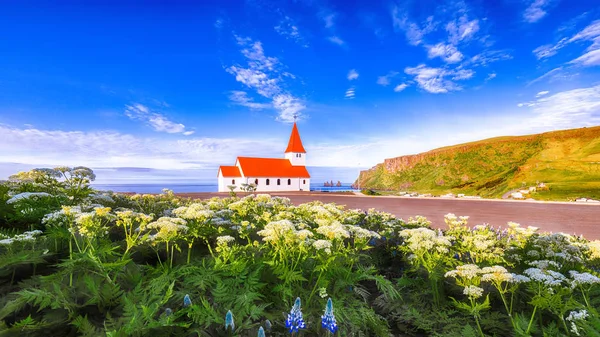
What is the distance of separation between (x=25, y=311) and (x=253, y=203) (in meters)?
4.51

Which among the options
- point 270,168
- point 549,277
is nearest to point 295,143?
point 270,168

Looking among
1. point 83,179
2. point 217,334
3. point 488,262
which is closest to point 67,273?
point 217,334

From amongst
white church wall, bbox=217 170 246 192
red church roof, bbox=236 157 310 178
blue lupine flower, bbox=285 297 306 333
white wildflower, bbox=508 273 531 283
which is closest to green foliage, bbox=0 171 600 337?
white wildflower, bbox=508 273 531 283

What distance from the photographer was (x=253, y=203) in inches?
275

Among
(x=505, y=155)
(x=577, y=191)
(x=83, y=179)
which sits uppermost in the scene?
(x=505, y=155)

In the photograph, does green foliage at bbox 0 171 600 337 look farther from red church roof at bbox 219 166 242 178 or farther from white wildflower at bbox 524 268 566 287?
red church roof at bbox 219 166 242 178

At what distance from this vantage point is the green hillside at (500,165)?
43625mm

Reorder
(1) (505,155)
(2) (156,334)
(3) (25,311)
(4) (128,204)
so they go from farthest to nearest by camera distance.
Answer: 1. (1) (505,155)
2. (4) (128,204)
3. (3) (25,311)
4. (2) (156,334)

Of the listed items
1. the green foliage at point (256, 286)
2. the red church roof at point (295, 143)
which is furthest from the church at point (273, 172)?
the green foliage at point (256, 286)

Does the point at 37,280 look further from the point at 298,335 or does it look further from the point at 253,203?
the point at 253,203

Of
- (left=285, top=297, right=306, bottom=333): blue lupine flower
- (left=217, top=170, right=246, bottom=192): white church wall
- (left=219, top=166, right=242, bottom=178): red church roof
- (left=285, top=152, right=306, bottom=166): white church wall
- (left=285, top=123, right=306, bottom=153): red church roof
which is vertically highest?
(left=285, top=123, right=306, bottom=153): red church roof

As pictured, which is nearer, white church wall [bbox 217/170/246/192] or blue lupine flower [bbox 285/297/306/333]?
blue lupine flower [bbox 285/297/306/333]

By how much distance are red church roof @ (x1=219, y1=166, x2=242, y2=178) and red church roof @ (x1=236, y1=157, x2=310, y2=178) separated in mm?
2054

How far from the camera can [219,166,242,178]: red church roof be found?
53.8m
